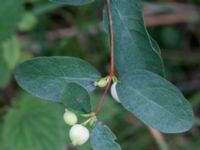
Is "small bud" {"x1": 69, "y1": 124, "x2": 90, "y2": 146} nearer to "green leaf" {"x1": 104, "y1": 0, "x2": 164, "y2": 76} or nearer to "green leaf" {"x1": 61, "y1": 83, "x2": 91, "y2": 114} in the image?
"green leaf" {"x1": 61, "y1": 83, "x2": 91, "y2": 114}

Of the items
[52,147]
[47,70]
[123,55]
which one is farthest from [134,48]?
[52,147]

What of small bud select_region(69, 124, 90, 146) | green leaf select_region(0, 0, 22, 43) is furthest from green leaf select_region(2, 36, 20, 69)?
small bud select_region(69, 124, 90, 146)

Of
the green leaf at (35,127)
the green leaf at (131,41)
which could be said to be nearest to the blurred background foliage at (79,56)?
the green leaf at (35,127)

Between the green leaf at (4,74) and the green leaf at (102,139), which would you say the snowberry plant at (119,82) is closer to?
the green leaf at (102,139)

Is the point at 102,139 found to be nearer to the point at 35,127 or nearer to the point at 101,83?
the point at 101,83

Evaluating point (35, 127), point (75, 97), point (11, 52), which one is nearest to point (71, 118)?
point (75, 97)

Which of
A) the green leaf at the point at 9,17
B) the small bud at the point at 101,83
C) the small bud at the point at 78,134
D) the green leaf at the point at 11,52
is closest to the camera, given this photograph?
the small bud at the point at 78,134
